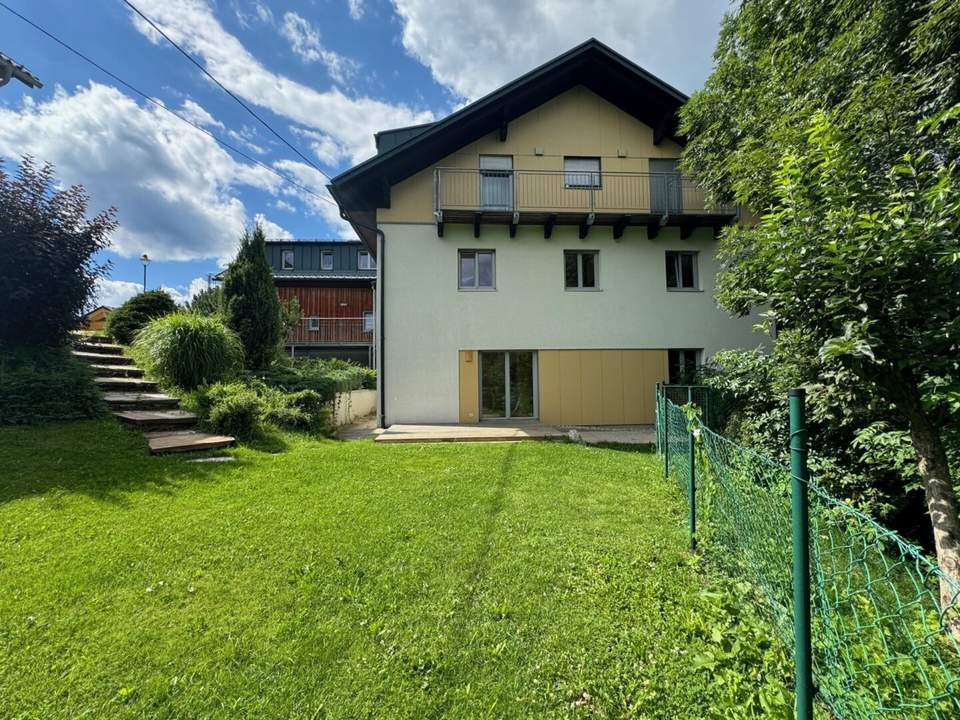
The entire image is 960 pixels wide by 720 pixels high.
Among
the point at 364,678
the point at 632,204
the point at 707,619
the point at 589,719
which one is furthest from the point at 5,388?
the point at 632,204

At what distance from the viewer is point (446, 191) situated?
32.9ft

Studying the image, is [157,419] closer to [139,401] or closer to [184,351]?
[139,401]

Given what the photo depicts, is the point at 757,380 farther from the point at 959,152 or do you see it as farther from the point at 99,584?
the point at 99,584

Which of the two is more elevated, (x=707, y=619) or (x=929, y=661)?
(x=707, y=619)

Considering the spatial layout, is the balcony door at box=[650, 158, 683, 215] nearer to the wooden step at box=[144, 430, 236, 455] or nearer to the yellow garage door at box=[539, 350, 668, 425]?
the yellow garage door at box=[539, 350, 668, 425]

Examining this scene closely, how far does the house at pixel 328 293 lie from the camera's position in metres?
19.6

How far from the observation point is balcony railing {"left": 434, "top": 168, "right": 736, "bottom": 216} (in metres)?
10.0

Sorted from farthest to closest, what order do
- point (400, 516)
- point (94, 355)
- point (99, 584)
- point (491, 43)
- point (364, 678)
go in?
point (491, 43)
point (94, 355)
point (400, 516)
point (99, 584)
point (364, 678)

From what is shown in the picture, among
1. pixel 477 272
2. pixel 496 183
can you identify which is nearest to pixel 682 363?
pixel 477 272

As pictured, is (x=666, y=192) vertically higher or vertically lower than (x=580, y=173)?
lower

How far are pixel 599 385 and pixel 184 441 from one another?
8517mm

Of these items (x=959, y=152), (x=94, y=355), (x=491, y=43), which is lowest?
(x=94, y=355)

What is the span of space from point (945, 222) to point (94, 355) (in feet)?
36.7

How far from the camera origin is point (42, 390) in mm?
5730
